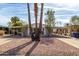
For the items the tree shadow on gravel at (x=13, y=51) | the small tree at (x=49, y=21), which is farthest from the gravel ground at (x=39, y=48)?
the small tree at (x=49, y=21)

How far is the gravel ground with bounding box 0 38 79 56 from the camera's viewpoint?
3.12 m

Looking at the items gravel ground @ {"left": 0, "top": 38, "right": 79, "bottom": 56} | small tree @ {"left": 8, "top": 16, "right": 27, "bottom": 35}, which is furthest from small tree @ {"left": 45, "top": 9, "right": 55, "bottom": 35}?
small tree @ {"left": 8, "top": 16, "right": 27, "bottom": 35}

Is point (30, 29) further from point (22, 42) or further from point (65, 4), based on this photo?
point (65, 4)

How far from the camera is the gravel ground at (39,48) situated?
3125 millimetres

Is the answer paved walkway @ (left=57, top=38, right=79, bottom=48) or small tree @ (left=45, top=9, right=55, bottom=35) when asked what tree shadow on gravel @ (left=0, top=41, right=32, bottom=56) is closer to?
small tree @ (left=45, top=9, right=55, bottom=35)

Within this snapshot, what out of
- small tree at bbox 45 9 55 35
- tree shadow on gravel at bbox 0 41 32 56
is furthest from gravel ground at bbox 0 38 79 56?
small tree at bbox 45 9 55 35

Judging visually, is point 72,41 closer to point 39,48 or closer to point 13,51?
point 39,48

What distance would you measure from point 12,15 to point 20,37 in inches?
11.8

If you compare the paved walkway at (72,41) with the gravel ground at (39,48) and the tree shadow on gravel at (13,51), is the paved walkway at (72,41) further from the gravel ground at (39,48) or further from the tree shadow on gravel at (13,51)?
the tree shadow on gravel at (13,51)

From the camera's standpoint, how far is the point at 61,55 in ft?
10.2

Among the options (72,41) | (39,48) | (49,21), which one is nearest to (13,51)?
(39,48)

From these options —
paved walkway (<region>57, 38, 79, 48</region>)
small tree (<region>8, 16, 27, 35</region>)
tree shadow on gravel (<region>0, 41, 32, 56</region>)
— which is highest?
small tree (<region>8, 16, 27, 35</region>)

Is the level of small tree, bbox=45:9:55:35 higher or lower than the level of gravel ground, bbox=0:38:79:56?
higher

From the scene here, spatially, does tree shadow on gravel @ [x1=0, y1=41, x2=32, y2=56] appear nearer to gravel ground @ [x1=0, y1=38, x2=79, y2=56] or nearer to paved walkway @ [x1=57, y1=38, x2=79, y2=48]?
gravel ground @ [x1=0, y1=38, x2=79, y2=56]
